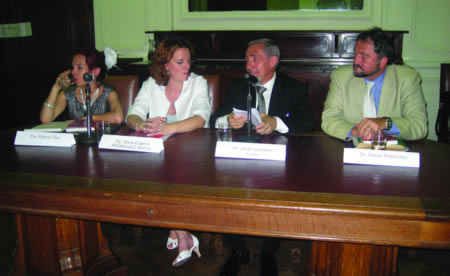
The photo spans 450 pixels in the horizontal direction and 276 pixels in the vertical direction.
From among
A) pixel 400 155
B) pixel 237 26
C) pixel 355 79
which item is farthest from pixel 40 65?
pixel 400 155

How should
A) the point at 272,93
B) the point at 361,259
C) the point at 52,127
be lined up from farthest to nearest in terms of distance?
the point at 272,93 → the point at 52,127 → the point at 361,259

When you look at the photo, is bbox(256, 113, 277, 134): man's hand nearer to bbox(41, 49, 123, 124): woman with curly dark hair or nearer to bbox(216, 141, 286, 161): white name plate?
bbox(216, 141, 286, 161): white name plate

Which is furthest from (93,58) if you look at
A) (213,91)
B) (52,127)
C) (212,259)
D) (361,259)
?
(361,259)

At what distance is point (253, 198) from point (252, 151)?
0.42 meters

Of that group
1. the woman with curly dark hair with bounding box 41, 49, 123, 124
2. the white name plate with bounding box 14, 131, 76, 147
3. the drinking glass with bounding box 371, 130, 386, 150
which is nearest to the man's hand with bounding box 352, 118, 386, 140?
the drinking glass with bounding box 371, 130, 386, 150

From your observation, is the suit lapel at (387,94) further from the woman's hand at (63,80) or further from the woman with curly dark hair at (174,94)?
the woman's hand at (63,80)

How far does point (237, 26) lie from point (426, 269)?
2964mm

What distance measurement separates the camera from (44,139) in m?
1.75

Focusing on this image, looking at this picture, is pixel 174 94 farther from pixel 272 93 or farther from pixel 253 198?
pixel 253 198

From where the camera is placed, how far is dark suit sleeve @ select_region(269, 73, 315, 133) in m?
2.33

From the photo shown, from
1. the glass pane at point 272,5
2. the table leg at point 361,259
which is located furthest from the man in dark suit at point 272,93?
the glass pane at point 272,5

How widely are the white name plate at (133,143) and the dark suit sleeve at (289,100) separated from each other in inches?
37.2

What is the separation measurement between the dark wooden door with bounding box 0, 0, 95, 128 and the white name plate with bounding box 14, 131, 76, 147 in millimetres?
2984

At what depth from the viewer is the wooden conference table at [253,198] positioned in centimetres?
106
